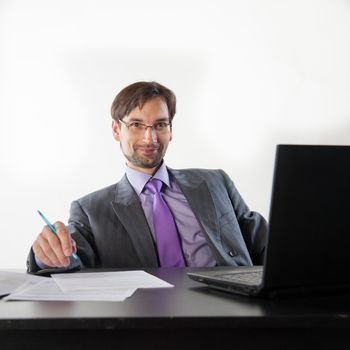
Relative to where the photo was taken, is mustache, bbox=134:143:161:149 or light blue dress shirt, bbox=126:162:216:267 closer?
light blue dress shirt, bbox=126:162:216:267

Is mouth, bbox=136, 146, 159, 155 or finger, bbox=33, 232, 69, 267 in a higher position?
mouth, bbox=136, 146, 159, 155

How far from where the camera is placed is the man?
179 centimetres

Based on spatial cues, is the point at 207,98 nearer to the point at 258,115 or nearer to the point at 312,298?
the point at 258,115

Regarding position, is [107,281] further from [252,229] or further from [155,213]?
[252,229]

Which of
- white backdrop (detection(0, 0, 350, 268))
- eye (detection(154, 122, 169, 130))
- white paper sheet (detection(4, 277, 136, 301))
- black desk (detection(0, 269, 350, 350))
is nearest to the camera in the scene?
black desk (detection(0, 269, 350, 350))

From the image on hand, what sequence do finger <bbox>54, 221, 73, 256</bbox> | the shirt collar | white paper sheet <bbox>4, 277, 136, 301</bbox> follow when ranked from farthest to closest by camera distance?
the shirt collar < finger <bbox>54, 221, 73, 256</bbox> < white paper sheet <bbox>4, 277, 136, 301</bbox>

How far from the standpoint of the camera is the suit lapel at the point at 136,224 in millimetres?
1753

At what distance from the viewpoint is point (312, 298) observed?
904mm

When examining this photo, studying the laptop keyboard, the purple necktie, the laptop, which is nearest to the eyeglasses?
the purple necktie

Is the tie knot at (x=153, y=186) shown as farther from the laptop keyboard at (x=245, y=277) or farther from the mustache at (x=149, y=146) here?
the laptop keyboard at (x=245, y=277)

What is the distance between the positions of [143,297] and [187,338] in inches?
6.1

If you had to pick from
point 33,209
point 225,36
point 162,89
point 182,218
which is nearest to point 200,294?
point 182,218

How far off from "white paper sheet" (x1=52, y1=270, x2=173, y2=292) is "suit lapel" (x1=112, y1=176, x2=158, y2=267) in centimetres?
45

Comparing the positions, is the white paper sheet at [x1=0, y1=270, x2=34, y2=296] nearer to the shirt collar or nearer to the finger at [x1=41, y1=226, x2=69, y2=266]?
the finger at [x1=41, y1=226, x2=69, y2=266]
